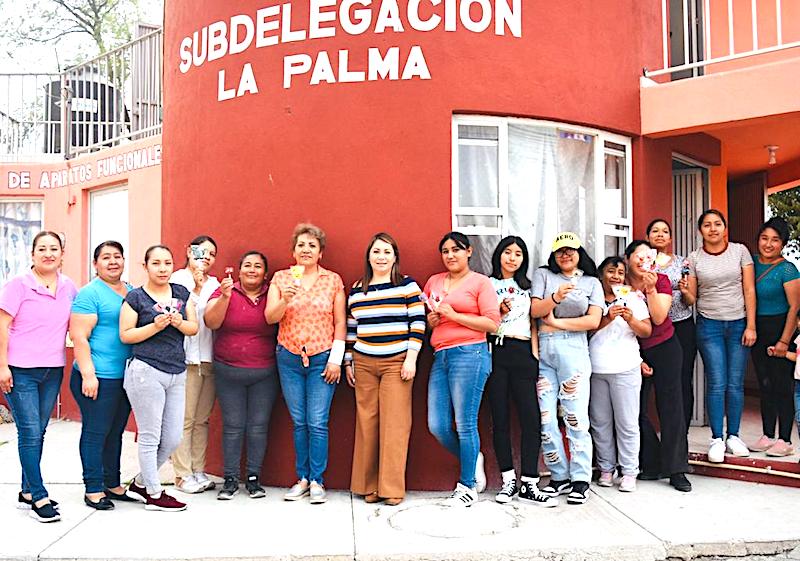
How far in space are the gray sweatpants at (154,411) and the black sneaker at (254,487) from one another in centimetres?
61

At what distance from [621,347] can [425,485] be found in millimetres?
1773

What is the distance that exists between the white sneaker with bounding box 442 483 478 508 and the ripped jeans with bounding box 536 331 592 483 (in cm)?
64

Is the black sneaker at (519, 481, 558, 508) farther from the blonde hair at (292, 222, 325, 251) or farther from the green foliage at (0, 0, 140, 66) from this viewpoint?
the green foliage at (0, 0, 140, 66)

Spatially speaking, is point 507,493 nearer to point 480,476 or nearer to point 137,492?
point 480,476

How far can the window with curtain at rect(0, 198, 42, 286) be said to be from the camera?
403 inches

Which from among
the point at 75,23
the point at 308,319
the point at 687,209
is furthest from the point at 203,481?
the point at 75,23

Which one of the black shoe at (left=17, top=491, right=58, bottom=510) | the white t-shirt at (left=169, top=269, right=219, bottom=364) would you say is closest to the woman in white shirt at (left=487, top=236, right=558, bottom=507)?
the white t-shirt at (left=169, top=269, right=219, bottom=364)

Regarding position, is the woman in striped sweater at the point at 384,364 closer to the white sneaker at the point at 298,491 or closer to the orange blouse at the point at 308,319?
the orange blouse at the point at 308,319

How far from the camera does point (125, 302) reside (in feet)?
16.0

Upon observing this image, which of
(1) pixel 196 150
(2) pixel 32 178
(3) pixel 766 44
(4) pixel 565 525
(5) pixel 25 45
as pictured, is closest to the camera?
(4) pixel 565 525

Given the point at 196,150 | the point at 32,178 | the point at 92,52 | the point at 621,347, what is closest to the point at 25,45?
the point at 92,52

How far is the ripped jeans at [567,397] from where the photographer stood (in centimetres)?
524

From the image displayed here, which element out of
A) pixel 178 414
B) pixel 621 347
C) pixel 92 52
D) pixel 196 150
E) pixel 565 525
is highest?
pixel 92 52

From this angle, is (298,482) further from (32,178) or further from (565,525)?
(32,178)
